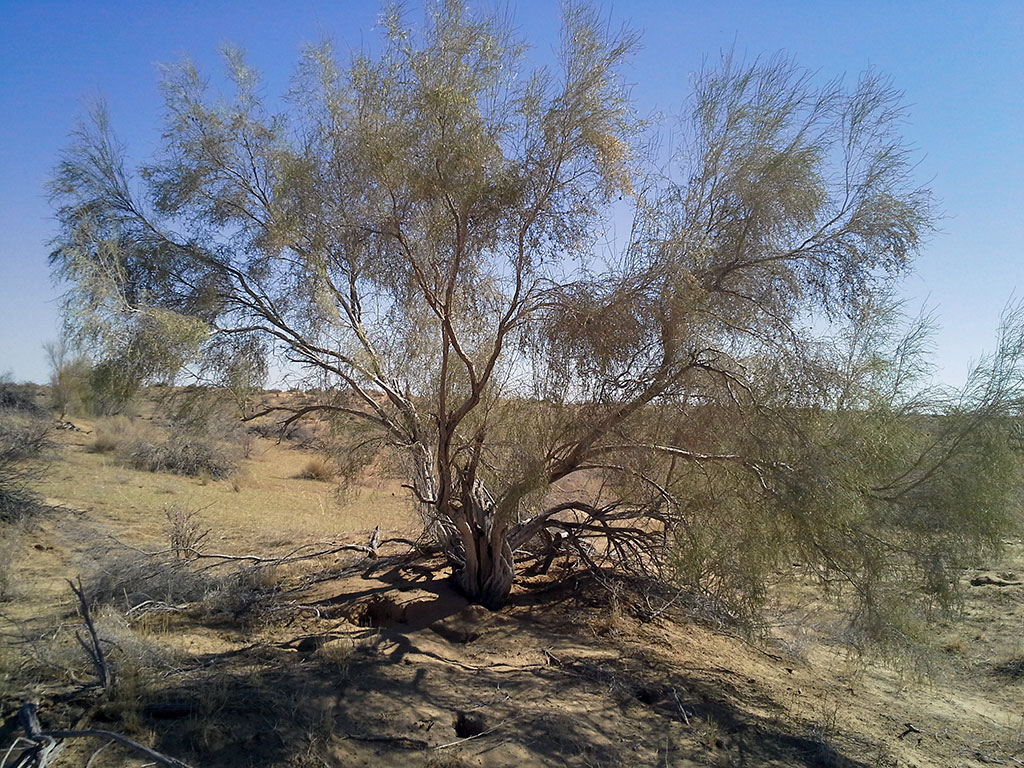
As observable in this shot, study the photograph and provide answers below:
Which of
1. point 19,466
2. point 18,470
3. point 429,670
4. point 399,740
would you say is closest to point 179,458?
point 19,466

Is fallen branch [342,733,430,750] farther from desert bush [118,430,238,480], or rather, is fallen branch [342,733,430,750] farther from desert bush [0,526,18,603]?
desert bush [118,430,238,480]

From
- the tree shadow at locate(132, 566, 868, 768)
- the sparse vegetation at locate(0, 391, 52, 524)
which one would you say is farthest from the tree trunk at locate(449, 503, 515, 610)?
the sparse vegetation at locate(0, 391, 52, 524)

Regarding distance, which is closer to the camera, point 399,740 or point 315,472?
point 399,740

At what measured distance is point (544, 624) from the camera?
8.34 meters

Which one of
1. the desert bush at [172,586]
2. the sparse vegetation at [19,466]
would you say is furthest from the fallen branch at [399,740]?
the sparse vegetation at [19,466]

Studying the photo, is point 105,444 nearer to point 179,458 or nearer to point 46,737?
point 179,458

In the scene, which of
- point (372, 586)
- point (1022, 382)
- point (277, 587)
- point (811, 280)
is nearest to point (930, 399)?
point (1022, 382)

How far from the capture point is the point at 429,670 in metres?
6.64

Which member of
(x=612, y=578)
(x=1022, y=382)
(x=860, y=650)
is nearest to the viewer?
(x=860, y=650)

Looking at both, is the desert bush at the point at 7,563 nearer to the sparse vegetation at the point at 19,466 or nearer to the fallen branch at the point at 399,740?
the sparse vegetation at the point at 19,466

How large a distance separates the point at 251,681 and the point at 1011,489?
7864 millimetres

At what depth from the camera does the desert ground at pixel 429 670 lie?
5164mm

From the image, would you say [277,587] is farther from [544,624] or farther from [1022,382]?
[1022,382]

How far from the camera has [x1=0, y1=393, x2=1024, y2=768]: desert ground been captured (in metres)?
5.16
